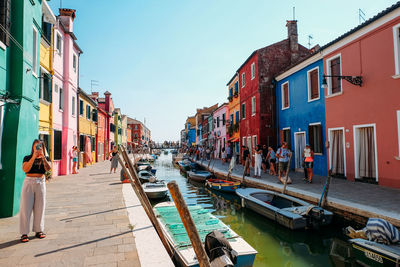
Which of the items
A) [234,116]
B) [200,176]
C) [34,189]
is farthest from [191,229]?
[234,116]

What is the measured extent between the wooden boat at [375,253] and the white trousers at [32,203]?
576 centimetres

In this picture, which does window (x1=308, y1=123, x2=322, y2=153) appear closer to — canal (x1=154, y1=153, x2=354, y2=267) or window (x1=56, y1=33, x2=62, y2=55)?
canal (x1=154, y1=153, x2=354, y2=267)

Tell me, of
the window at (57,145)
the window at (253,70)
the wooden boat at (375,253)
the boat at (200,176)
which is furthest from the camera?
the window at (253,70)

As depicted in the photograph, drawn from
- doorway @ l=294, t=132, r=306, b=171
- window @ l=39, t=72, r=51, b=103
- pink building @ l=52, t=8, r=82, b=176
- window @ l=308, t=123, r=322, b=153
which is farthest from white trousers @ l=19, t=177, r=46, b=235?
doorway @ l=294, t=132, r=306, b=171

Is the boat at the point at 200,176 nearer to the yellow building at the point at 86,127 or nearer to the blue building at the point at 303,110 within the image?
the blue building at the point at 303,110

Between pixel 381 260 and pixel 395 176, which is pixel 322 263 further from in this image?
pixel 395 176

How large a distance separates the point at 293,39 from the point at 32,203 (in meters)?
18.5

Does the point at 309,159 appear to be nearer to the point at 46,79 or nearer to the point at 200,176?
the point at 200,176

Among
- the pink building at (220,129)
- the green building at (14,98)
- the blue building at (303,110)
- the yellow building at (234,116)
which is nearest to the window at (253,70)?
the blue building at (303,110)

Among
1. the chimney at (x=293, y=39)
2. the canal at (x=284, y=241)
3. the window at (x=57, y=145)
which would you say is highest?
the chimney at (x=293, y=39)

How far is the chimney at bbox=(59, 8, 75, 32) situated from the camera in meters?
15.0

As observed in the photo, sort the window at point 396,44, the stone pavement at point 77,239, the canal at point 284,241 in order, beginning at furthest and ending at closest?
the window at point 396,44 → the canal at point 284,241 → the stone pavement at point 77,239

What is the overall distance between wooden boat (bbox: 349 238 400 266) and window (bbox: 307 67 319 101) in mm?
10010

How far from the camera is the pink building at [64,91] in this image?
13578 mm
